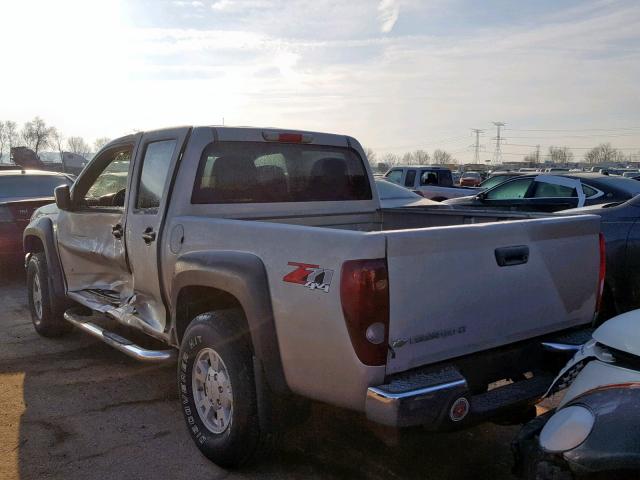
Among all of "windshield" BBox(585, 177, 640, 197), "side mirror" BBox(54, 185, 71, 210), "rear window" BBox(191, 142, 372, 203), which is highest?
"rear window" BBox(191, 142, 372, 203)

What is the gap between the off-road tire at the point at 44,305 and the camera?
19.3ft

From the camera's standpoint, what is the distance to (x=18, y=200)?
31.3ft

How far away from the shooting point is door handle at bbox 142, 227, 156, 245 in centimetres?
414

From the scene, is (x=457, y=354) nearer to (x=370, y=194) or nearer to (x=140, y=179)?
(x=370, y=194)

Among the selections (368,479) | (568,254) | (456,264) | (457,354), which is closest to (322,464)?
(368,479)

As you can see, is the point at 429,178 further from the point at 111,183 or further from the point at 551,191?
the point at 111,183

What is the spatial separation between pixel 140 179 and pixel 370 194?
1.87 metres

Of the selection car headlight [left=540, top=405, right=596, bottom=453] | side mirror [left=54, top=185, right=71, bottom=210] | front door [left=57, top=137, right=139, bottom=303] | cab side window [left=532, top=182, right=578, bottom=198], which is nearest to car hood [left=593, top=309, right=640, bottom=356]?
car headlight [left=540, top=405, right=596, bottom=453]

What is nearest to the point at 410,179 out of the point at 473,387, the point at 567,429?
the point at 473,387

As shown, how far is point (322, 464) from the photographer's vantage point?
11.8ft

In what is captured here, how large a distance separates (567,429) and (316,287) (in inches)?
46.6

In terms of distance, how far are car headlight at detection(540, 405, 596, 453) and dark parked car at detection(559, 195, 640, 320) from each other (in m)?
3.21

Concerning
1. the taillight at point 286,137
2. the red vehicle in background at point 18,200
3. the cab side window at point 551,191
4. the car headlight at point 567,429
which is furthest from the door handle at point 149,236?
the cab side window at point 551,191

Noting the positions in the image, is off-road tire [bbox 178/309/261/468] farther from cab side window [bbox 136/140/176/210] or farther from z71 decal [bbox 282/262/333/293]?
cab side window [bbox 136/140/176/210]
